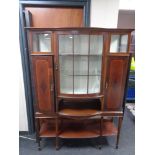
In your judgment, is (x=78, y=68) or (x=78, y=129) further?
(x=78, y=129)

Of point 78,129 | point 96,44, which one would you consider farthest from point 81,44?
point 78,129

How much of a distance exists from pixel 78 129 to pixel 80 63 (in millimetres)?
951

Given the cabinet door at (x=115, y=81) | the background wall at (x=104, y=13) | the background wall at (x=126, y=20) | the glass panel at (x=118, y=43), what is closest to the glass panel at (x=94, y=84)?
the cabinet door at (x=115, y=81)

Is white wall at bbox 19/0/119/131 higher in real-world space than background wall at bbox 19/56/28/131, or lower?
higher

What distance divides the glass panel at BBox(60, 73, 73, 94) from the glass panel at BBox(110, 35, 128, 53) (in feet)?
2.00

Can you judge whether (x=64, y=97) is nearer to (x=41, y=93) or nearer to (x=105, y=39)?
(x=41, y=93)

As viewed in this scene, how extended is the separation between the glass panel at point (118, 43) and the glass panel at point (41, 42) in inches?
29.0

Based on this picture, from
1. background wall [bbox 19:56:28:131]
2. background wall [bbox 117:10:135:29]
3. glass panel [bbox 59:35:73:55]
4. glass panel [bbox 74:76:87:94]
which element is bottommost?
background wall [bbox 19:56:28:131]

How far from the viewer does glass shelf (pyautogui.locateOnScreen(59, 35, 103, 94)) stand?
166 centimetres

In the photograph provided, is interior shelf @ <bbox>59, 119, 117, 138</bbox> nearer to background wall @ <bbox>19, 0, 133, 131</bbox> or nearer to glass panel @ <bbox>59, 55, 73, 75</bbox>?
glass panel @ <bbox>59, 55, 73, 75</bbox>

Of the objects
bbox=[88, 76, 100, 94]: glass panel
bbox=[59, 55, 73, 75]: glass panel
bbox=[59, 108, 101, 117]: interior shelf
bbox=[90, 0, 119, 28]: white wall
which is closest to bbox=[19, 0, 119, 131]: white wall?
bbox=[90, 0, 119, 28]: white wall

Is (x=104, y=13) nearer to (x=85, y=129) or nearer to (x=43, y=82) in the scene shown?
(x=43, y=82)

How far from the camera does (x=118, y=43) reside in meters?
1.74

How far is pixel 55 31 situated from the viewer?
61.2 inches
